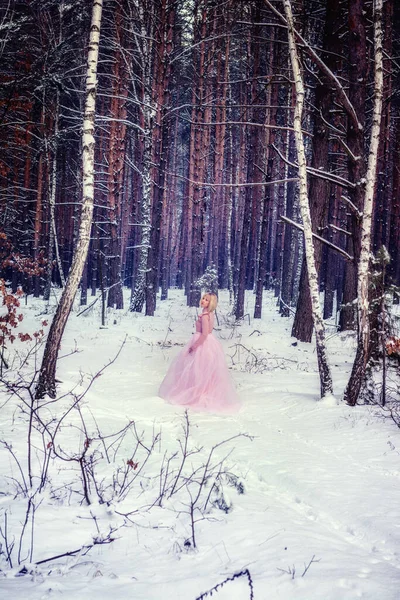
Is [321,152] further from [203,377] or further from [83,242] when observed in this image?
[83,242]

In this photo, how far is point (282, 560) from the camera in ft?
8.43

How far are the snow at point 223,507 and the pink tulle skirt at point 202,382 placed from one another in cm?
28

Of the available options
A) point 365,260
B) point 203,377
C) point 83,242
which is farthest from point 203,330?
point 365,260

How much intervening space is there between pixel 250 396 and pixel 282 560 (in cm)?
510

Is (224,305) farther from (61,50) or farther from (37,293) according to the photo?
(61,50)

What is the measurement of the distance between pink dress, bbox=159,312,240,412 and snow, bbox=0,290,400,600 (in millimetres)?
286

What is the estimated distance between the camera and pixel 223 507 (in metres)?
3.32

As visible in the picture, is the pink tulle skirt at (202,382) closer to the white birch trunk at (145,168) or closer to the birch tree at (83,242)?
the birch tree at (83,242)

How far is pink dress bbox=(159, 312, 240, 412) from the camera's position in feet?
22.7

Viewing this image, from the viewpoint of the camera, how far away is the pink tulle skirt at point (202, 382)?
6902 millimetres

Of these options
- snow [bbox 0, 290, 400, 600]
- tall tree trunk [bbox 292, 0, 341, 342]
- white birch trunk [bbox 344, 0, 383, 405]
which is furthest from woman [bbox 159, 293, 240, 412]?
tall tree trunk [bbox 292, 0, 341, 342]

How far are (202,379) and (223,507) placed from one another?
12.5 ft

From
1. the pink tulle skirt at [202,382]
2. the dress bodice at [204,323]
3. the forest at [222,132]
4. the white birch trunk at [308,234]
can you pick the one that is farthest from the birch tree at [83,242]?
the white birch trunk at [308,234]

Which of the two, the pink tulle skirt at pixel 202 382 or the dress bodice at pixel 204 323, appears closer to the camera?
the pink tulle skirt at pixel 202 382
